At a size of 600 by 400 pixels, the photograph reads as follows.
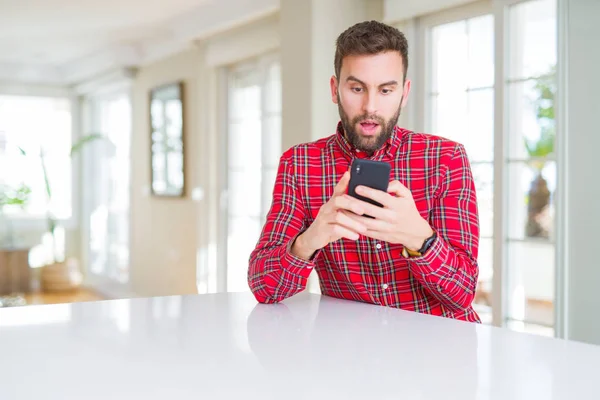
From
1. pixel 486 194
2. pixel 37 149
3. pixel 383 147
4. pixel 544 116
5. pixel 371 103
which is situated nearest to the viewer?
pixel 371 103

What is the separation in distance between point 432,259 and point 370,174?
0.81 feet

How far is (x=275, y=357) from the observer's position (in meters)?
1.03

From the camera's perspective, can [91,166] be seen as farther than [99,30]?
Yes

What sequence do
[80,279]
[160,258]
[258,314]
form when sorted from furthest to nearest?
[80,279]
[160,258]
[258,314]

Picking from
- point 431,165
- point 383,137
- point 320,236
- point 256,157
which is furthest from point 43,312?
point 256,157

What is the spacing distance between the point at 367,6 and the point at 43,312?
3036 millimetres

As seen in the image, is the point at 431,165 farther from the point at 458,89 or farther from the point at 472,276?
the point at 458,89

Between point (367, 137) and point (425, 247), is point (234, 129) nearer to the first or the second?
point (367, 137)

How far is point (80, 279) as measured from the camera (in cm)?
822

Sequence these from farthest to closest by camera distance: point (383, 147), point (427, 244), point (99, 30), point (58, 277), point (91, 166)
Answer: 1. point (91, 166)
2. point (58, 277)
3. point (99, 30)
4. point (383, 147)
5. point (427, 244)

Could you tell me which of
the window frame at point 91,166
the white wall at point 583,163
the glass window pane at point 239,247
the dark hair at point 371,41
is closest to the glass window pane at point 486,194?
the white wall at point 583,163

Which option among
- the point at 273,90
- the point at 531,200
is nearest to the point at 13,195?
the point at 273,90

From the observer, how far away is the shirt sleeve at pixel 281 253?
1.50m

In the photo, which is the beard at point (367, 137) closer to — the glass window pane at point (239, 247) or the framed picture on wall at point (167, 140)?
the glass window pane at point (239, 247)
